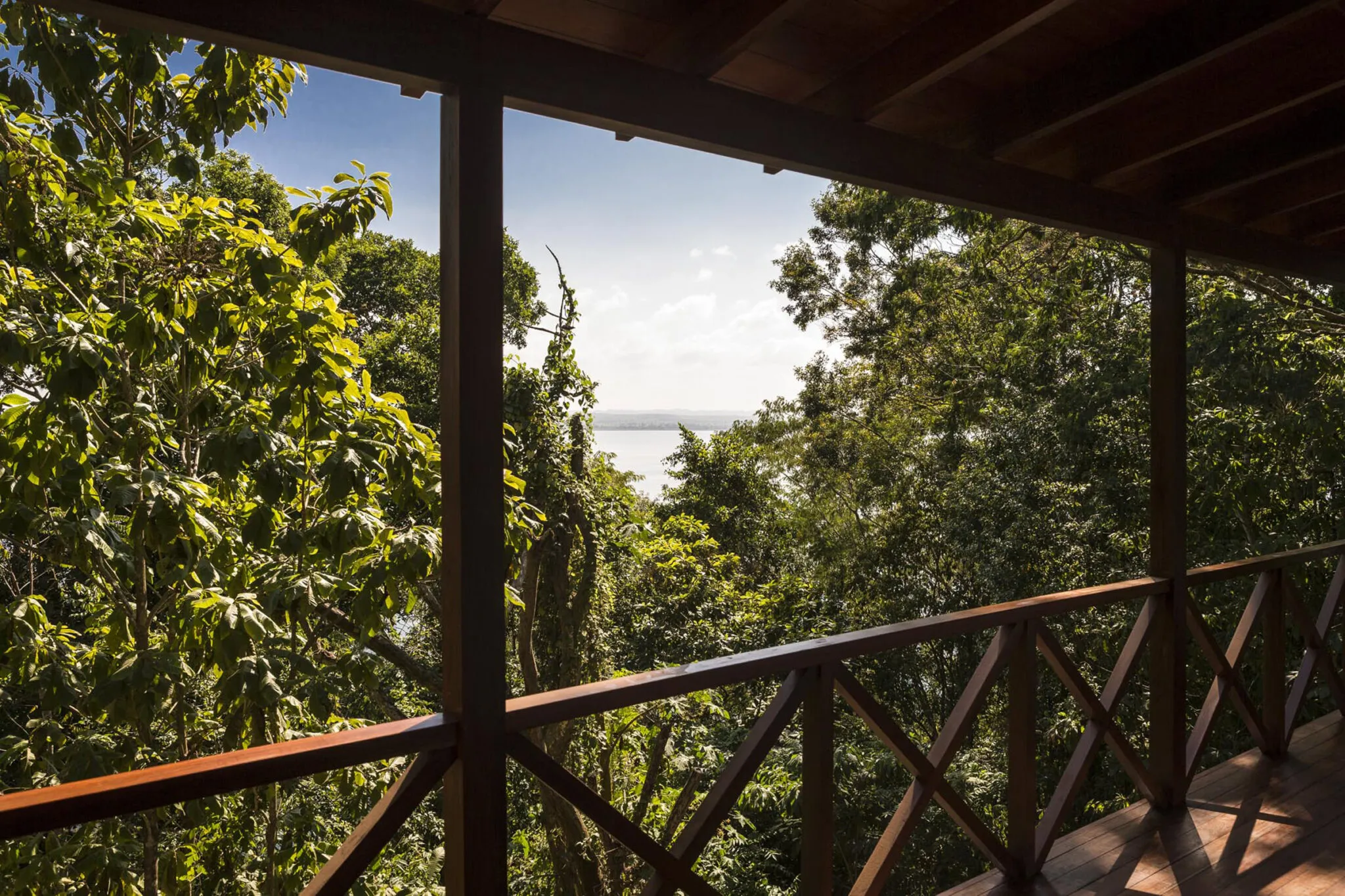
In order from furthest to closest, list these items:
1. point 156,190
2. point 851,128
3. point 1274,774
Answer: point 156,190
point 1274,774
point 851,128

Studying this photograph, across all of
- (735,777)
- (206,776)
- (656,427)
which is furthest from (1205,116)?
(656,427)

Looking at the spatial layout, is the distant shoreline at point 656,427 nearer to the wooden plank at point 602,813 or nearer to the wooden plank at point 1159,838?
the wooden plank at point 1159,838

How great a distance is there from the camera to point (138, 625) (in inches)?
117

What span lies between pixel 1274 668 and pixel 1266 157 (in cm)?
208

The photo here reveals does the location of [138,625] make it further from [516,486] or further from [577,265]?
[577,265]

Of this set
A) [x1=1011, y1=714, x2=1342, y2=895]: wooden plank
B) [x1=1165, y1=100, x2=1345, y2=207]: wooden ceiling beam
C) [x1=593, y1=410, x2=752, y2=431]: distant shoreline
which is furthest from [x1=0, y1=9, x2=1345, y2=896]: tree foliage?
[x1=1165, y1=100, x2=1345, y2=207]: wooden ceiling beam

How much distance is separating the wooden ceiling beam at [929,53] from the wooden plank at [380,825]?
164cm

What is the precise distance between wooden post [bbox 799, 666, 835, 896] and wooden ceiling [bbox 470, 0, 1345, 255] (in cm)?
136

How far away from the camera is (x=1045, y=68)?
217 centimetres

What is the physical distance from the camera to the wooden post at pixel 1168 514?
299 cm

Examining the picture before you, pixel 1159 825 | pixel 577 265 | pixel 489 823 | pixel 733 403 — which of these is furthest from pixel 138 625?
pixel 577 265

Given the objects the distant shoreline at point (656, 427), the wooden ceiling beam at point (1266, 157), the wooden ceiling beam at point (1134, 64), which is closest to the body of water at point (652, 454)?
the distant shoreline at point (656, 427)

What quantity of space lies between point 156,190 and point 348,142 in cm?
1446

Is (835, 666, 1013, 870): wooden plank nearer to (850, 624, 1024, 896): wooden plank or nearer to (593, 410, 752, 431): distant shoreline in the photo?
(850, 624, 1024, 896): wooden plank
